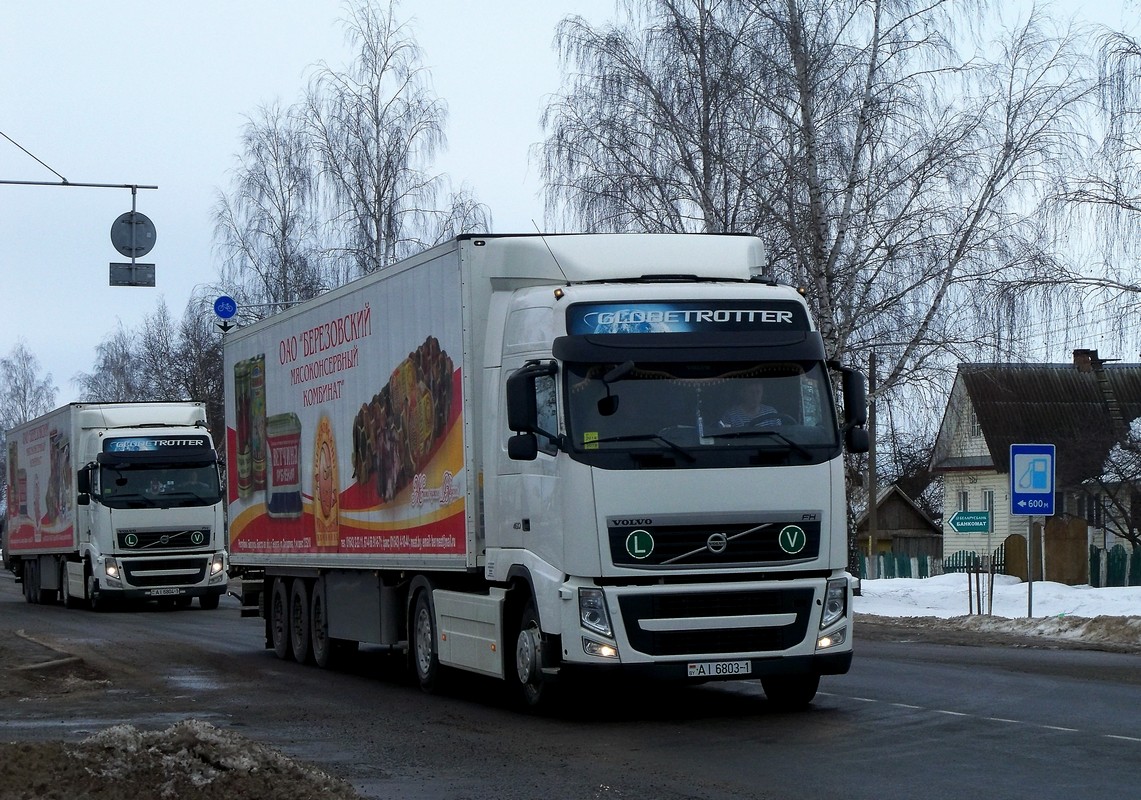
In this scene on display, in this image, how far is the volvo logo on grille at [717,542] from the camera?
40.1ft

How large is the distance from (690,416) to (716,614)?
56.4 inches

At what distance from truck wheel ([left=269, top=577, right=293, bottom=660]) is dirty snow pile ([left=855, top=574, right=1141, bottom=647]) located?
9.82 m

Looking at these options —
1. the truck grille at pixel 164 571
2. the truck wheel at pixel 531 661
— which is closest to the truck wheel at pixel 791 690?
Answer: the truck wheel at pixel 531 661

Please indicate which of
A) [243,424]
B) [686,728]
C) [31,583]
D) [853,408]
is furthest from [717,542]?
[31,583]

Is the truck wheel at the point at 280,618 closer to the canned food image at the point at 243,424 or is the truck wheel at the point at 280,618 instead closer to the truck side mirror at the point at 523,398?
the canned food image at the point at 243,424

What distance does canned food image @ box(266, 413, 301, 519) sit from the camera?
18609 millimetres

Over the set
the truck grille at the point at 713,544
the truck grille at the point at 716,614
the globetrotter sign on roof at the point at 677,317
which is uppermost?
the globetrotter sign on roof at the point at 677,317

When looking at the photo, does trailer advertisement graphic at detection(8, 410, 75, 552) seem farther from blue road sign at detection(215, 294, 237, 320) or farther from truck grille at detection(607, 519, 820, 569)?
truck grille at detection(607, 519, 820, 569)

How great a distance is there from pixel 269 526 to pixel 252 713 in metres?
6.26

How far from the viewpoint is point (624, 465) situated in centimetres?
1212

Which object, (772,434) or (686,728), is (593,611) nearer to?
(686,728)

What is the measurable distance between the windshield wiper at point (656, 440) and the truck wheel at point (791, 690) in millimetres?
1900

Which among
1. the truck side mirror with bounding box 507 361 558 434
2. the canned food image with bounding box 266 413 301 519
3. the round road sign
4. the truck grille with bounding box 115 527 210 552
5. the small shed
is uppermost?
the round road sign

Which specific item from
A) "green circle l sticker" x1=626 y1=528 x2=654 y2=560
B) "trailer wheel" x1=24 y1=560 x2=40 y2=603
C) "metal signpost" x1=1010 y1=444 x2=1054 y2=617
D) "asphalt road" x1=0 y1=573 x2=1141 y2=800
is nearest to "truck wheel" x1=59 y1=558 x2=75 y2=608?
"trailer wheel" x1=24 y1=560 x2=40 y2=603
